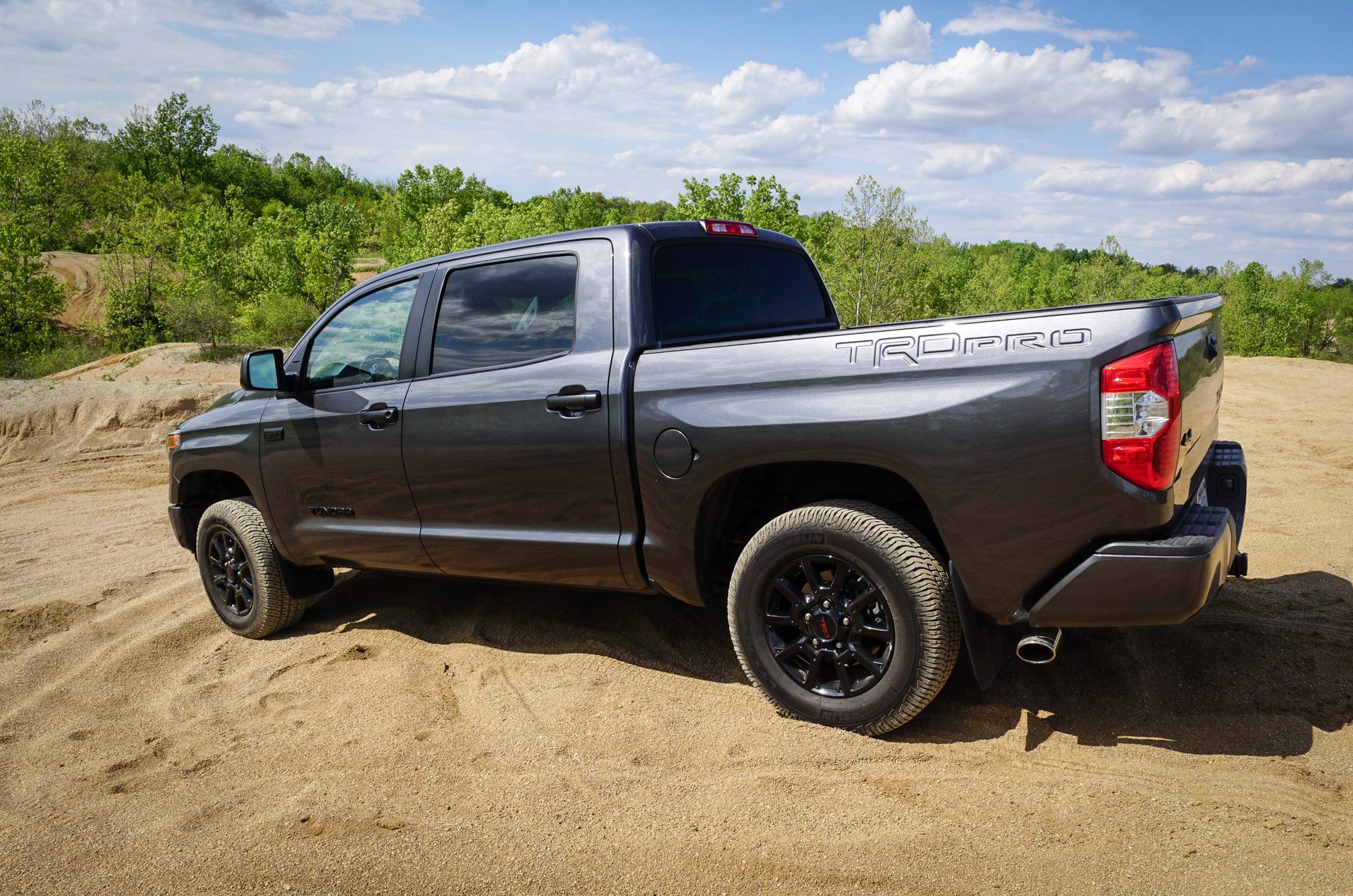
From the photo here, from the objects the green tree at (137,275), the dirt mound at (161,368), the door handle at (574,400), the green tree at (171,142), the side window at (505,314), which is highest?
the green tree at (171,142)

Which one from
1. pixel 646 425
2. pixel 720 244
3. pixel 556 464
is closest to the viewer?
pixel 646 425

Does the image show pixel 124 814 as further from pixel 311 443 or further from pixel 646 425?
pixel 646 425

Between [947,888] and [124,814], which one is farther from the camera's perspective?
[124,814]

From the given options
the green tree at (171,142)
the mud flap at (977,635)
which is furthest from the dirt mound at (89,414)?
the green tree at (171,142)

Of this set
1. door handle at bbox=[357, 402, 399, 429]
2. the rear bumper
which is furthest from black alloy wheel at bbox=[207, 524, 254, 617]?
the rear bumper

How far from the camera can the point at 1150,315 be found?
2.64 m

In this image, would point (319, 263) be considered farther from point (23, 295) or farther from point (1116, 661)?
point (1116, 661)

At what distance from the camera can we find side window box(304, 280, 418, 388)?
4.42m

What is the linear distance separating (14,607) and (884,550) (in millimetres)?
5686

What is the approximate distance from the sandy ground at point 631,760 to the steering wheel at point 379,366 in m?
1.42

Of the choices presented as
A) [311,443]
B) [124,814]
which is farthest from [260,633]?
[124,814]

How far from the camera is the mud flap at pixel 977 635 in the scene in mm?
3008

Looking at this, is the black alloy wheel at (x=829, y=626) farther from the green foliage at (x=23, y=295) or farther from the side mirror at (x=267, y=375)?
the green foliage at (x=23, y=295)

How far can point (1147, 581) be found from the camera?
106 inches
